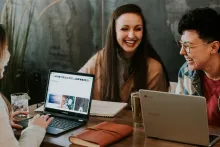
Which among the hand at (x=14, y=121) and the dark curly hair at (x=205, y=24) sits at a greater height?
the dark curly hair at (x=205, y=24)

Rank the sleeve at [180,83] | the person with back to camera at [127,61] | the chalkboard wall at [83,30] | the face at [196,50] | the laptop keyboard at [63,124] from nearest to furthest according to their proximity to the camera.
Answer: the laptop keyboard at [63,124] < the face at [196,50] < the sleeve at [180,83] < the chalkboard wall at [83,30] < the person with back to camera at [127,61]

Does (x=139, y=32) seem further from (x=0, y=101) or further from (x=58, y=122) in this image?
(x=0, y=101)

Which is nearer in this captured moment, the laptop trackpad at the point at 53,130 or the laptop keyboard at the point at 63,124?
the laptop trackpad at the point at 53,130

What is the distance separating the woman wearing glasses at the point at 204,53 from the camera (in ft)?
6.75

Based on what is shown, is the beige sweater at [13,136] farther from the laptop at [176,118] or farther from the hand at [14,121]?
the laptop at [176,118]

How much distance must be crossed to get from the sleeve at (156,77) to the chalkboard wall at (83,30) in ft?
0.21

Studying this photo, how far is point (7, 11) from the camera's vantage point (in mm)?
3508

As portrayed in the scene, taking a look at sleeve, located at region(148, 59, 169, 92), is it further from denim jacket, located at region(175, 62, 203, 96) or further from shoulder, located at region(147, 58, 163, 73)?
denim jacket, located at region(175, 62, 203, 96)

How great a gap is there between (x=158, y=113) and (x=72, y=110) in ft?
1.95

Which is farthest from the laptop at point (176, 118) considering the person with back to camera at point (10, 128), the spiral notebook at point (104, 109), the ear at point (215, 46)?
the ear at point (215, 46)

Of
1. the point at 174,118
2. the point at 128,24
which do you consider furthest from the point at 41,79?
the point at 174,118

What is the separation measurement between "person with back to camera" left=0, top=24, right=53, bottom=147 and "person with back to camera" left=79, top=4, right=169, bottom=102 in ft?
3.19

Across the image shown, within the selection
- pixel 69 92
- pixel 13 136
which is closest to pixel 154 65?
pixel 69 92

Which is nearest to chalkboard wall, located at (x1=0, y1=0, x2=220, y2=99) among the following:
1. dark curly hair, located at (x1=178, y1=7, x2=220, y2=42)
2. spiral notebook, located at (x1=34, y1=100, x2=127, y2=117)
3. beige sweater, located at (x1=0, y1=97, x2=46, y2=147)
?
dark curly hair, located at (x1=178, y1=7, x2=220, y2=42)
